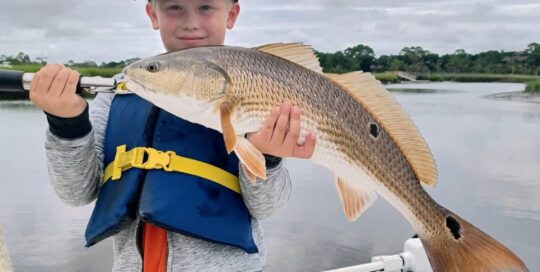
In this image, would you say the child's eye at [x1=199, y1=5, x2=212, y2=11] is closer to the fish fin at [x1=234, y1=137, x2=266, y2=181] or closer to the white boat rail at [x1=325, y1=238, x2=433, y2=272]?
the fish fin at [x1=234, y1=137, x2=266, y2=181]

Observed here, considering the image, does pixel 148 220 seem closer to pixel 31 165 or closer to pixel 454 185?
pixel 454 185

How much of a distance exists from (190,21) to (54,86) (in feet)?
1.94

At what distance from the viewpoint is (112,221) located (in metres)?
2.28

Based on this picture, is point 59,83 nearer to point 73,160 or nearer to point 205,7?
point 73,160

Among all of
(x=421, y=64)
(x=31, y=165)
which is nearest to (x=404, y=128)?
(x=31, y=165)

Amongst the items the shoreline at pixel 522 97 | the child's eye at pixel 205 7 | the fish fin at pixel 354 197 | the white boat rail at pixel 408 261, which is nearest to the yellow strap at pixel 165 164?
the fish fin at pixel 354 197

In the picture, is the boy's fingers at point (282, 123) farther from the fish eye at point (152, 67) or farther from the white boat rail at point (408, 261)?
the white boat rail at point (408, 261)

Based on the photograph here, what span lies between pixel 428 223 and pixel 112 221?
1142 mm

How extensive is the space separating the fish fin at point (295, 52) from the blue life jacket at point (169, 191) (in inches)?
17.6

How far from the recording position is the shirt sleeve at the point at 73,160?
2168 mm

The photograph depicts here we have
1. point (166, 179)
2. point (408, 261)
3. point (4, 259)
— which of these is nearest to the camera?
point (4, 259)

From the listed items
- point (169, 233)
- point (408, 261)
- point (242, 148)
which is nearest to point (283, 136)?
point (242, 148)

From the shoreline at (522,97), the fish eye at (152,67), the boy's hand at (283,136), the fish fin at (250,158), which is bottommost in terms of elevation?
the shoreline at (522,97)

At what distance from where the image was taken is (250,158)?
2.01 meters
